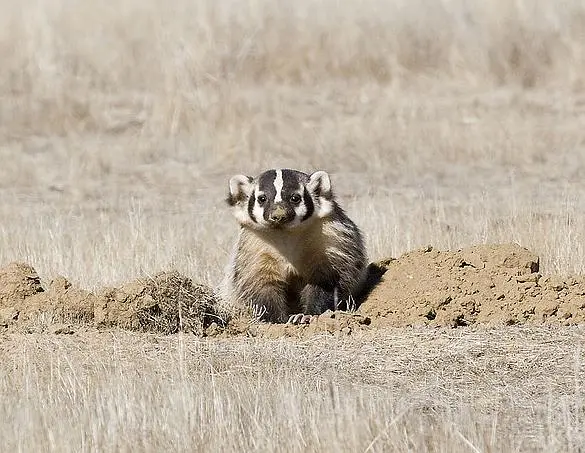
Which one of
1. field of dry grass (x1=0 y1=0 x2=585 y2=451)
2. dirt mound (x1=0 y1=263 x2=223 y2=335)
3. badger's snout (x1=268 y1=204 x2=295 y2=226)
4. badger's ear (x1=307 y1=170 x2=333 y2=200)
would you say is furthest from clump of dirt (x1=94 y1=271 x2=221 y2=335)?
badger's ear (x1=307 y1=170 x2=333 y2=200)

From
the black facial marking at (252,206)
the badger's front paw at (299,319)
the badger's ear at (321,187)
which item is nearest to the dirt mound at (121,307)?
the badger's front paw at (299,319)

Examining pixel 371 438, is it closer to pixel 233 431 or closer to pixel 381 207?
pixel 233 431

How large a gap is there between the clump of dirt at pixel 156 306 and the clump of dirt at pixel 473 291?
3.76 ft

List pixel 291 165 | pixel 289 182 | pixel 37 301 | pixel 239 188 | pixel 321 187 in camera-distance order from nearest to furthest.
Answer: pixel 37 301 → pixel 289 182 → pixel 321 187 → pixel 239 188 → pixel 291 165

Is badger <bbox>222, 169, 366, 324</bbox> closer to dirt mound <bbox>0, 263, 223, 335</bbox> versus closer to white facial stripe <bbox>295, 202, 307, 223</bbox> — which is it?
white facial stripe <bbox>295, 202, 307, 223</bbox>

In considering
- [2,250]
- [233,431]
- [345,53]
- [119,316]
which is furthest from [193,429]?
[345,53]

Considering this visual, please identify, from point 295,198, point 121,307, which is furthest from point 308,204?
point 121,307

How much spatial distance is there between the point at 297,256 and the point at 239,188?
605 millimetres

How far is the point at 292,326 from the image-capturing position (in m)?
8.44

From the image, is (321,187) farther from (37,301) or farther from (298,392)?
(298,392)

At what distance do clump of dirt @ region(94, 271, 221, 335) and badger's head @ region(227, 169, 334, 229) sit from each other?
683 mm

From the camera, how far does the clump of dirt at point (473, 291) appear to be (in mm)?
8461

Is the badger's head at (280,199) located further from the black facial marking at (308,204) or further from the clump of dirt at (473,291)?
the clump of dirt at (473,291)

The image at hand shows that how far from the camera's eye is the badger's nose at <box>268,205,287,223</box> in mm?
8664
